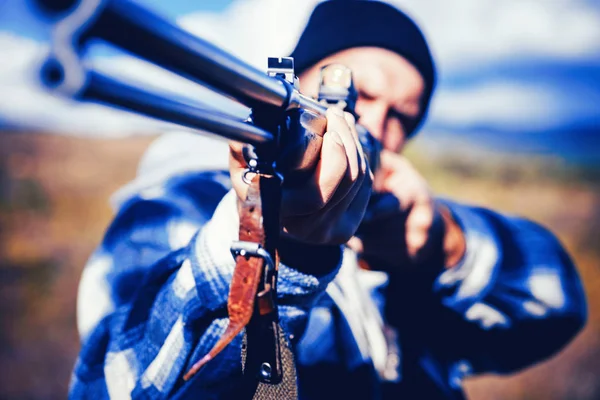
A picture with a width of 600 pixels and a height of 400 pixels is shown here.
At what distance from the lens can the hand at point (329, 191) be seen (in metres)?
0.69

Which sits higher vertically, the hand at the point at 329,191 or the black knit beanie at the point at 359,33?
the black knit beanie at the point at 359,33

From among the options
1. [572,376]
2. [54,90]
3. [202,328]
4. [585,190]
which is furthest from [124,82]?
[585,190]

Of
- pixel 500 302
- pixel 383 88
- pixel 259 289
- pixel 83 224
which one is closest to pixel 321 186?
pixel 259 289

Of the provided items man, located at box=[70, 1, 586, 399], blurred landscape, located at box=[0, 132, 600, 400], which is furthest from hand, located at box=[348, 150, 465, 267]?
blurred landscape, located at box=[0, 132, 600, 400]

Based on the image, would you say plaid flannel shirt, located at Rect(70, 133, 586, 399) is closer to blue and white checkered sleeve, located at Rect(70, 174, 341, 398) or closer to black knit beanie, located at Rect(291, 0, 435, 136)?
blue and white checkered sleeve, located at Rect(70, 174, 341, 398)

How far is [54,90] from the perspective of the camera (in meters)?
0.36

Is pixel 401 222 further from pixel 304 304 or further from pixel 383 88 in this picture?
pixel 304 304

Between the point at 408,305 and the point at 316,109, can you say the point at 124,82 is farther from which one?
the point at 408,305

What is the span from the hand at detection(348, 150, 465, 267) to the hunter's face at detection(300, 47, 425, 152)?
8.3 inches

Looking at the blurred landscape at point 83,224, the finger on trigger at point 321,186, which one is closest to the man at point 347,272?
the finger on trigger at point 321,186

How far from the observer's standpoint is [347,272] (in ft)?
4.67

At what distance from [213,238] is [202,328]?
18 centimetres

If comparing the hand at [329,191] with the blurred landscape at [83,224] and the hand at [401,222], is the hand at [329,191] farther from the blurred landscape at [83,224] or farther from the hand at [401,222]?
the blurred landscape at [83,224]

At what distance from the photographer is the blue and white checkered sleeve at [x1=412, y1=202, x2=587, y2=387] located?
61.1 inches
